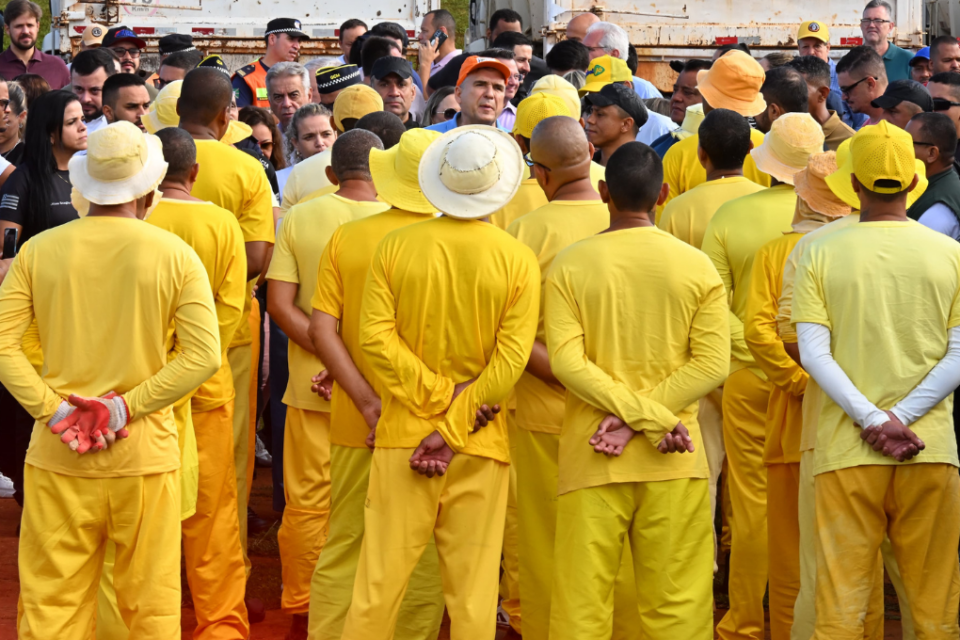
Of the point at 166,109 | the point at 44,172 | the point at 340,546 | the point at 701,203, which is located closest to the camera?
the point at 340,546

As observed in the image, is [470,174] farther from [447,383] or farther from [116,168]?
[116,168]

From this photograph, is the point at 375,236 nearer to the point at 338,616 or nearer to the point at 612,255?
the point at 612,255

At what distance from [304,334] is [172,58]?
17.3 feet

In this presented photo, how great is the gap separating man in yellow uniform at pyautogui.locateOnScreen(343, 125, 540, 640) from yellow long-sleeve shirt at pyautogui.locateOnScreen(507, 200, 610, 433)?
52 cm

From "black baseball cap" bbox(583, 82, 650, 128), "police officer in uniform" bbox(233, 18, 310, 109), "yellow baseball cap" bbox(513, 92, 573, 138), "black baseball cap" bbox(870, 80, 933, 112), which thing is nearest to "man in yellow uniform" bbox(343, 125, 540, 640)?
"yellow baseball cap" bbox(513, 92, 573, 138)

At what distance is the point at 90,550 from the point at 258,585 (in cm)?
234

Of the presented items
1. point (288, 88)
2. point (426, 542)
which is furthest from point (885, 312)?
point (288, 88)

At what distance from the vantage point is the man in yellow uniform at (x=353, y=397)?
5.04 meters

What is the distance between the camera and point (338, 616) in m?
5.23

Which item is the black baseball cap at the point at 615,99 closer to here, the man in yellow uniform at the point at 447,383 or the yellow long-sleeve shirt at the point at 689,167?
the yellow long-sleeve shirt at the point at 689,167

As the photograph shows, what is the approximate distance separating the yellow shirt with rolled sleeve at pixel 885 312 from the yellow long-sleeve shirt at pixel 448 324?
1049 mm

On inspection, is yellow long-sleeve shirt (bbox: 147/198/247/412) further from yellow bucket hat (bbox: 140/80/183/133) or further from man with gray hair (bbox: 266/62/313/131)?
man with gray hair (bbox: 266/62/313/131)

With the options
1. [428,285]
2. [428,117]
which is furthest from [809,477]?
[428,117]

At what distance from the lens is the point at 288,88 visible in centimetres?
892
